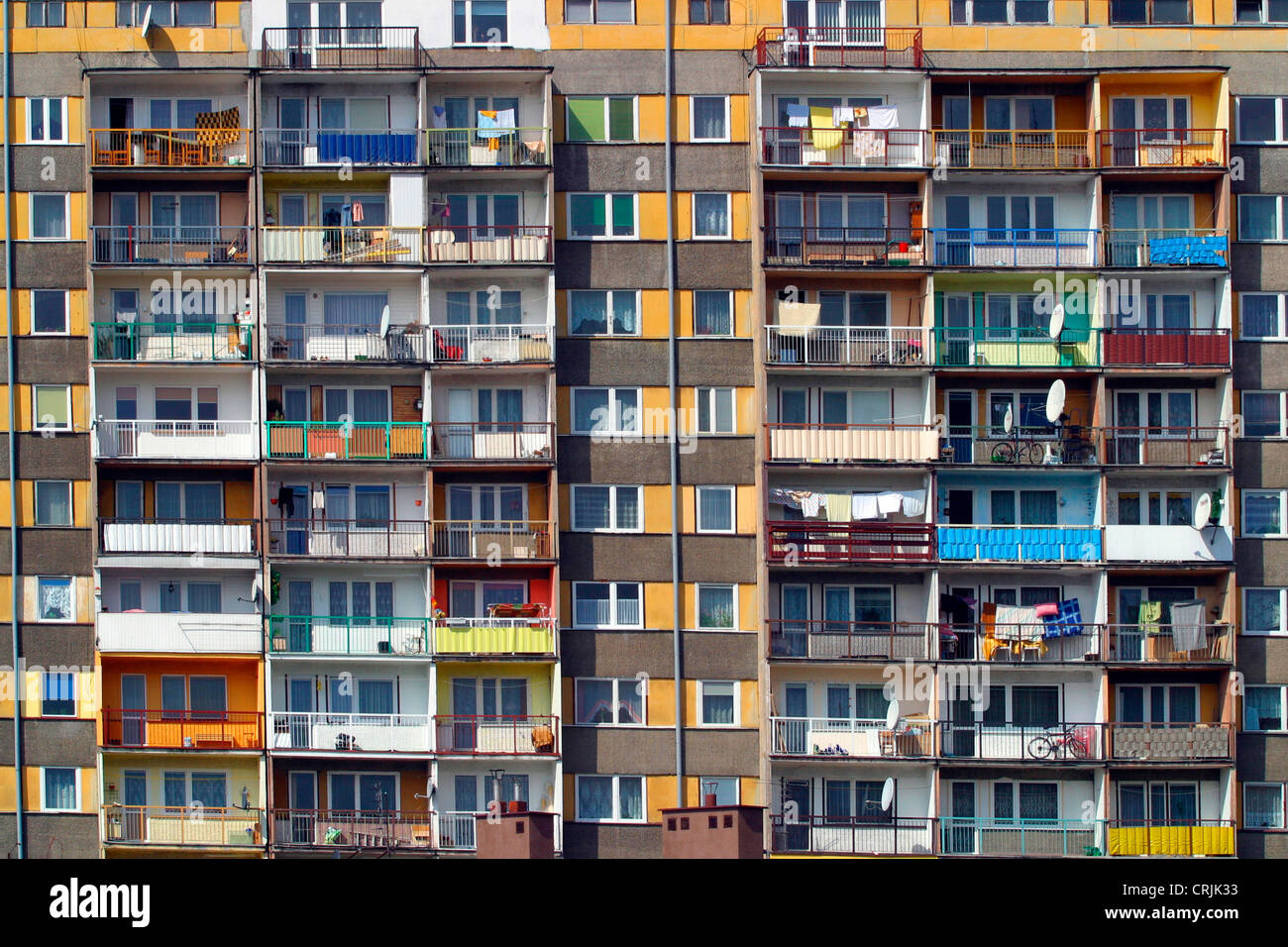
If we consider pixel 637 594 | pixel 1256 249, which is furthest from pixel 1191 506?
pixel 637 594

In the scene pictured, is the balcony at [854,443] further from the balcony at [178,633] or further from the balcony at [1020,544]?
the balcony at [178,633]

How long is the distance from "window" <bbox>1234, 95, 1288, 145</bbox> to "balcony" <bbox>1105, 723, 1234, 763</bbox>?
1675 centimetres

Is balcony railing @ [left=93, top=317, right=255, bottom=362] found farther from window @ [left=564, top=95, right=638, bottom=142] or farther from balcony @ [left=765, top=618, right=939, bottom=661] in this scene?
balcony @ [left=765, top=618, right=939, bottom=661]

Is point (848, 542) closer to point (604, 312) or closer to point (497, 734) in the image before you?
point (604, 312)

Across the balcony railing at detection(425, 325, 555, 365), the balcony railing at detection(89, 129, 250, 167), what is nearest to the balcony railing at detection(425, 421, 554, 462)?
the balcony railing at detection(425, 325, 555, 365)

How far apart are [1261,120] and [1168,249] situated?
511 centimetres

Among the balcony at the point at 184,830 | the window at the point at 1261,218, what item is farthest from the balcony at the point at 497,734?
the window at the point at 1261,218

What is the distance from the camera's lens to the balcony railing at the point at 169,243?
166 ft

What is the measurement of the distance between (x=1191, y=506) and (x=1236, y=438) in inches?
89.7

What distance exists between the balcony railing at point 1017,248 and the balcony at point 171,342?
19671 mm

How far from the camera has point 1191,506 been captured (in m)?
50.6

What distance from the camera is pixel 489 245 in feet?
165

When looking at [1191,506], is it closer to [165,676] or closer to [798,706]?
[798,706]

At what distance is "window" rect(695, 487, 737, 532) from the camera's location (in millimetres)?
50281
